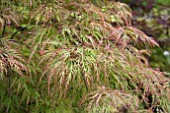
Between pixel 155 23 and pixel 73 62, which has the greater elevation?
pixel 73 62

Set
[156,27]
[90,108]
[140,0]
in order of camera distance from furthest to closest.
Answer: [156,27] < [140,0] < [90,108]

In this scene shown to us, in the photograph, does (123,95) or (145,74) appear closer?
(123,95)

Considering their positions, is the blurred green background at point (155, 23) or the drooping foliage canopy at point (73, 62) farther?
the blurred green background at point (155, 23)

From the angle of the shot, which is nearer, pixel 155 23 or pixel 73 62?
pixel 73 62

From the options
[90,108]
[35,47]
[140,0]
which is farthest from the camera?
[140,0]

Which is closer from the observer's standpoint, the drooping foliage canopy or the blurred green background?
the drooping foliage canopy

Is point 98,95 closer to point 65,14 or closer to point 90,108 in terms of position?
point 90,108

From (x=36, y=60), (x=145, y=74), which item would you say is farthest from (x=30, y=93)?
(x=145, y=74)

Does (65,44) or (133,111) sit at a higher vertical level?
(65,44)
